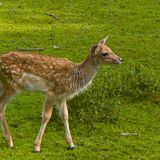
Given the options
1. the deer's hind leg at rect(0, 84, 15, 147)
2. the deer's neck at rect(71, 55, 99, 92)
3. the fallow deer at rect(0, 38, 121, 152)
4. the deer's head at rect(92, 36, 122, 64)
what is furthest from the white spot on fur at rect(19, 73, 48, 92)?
the deer's head at rect(92, 36, 122, 64)

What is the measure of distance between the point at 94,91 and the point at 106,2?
34.8 feet

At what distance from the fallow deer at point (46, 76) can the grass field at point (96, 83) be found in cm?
65

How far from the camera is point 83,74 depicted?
369 inches

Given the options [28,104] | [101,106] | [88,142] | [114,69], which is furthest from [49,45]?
[88,142]

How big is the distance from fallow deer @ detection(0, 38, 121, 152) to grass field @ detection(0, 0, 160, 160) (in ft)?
2.12

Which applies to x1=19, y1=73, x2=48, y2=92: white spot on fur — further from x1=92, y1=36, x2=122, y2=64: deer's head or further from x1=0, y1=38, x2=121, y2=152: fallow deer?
x1=92, y1=36, x2=122, y2=64: deer's head

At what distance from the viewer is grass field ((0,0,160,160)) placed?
31.5ft

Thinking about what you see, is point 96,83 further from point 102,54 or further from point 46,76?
point 46,76

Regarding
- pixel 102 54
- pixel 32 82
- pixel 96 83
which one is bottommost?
pixel 96 83

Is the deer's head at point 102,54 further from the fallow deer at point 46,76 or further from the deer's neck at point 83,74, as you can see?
the deer's neck at point 83,74

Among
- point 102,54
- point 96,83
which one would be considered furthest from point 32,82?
point 96,83

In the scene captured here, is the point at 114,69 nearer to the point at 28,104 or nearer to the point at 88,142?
the point at 28,104

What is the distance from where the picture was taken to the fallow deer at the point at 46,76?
29.7 feet

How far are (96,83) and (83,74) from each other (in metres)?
3.44
